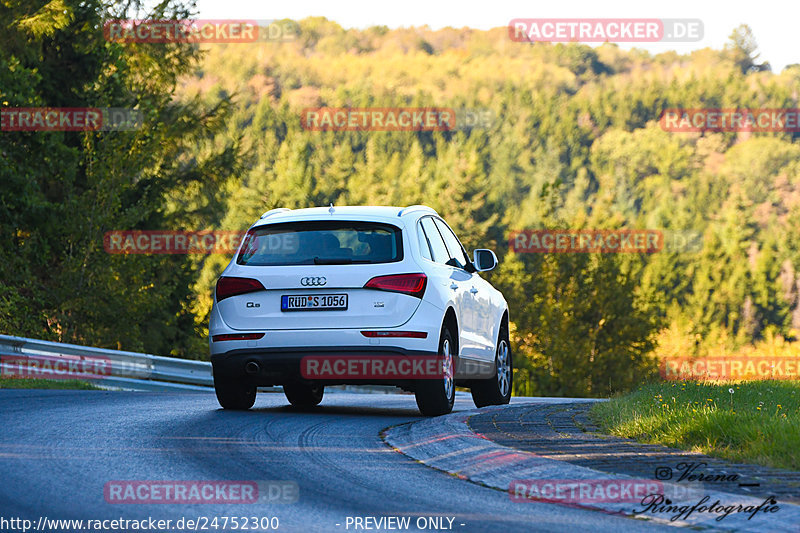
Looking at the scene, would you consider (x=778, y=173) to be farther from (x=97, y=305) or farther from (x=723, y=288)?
(x=97, y=305)

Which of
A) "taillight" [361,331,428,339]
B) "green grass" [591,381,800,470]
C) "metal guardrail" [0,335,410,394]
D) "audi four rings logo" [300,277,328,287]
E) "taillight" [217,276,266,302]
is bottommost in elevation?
"metal guardrail" [0,335,410,394]

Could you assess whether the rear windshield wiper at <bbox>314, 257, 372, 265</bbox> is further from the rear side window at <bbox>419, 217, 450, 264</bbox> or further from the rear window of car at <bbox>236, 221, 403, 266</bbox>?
the rear side window at <bbox>419, 217, 450, 264</bbox>

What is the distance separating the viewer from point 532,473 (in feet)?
22.5

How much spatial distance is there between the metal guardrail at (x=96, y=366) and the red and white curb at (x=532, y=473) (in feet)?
28.3

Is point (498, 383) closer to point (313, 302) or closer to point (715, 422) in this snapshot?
point (313, 302)

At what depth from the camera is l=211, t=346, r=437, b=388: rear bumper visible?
10219 mm

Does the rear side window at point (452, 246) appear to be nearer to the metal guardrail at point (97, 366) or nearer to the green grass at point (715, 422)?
the green grass at point (715, 422)

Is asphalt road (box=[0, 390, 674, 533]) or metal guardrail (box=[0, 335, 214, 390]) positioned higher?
asphalt road (box=[0, 390, 674, 533])

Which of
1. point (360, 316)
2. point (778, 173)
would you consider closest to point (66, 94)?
point (360, 316)

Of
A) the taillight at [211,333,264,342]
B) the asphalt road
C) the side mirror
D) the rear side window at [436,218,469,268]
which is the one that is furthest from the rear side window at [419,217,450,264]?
the taillight at [211,333,264,342]

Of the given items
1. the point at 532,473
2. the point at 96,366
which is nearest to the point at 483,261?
the point at 532,473

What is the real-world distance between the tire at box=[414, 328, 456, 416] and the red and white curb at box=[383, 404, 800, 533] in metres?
0.75

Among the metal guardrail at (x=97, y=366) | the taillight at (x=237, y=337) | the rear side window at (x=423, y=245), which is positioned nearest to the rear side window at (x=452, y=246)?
the rear side window at (x=423, y=245)

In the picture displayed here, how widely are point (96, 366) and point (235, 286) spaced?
7.58 m
